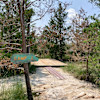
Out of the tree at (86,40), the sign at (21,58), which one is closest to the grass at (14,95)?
the sign at (21,58)

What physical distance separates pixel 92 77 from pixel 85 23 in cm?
301

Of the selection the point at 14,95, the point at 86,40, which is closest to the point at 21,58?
the point at 14,95

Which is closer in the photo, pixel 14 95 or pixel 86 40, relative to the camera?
pixel 14 95

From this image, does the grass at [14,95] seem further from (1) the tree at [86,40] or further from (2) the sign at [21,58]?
(1) the tree at [86,40]

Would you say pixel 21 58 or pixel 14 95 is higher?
pixel 21 58

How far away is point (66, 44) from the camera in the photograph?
1513 centimetres

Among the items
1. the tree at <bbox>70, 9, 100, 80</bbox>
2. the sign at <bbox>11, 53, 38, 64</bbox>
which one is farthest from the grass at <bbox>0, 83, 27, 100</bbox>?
the tree at <bbox>70, 9, 100, 80</bbox>

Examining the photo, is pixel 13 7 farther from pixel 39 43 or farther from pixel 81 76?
pixel 81 76

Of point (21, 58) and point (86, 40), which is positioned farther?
point (86, 40)

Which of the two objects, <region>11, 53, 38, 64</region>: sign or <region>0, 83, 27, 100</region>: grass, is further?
<region>0, 83, 27, 100</region>: grass

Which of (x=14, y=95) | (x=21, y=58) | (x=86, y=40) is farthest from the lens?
(x=86, y=40)

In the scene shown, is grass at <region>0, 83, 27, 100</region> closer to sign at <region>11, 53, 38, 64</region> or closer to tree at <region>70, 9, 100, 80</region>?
sign at <region>11, 53, 38, 64</region>

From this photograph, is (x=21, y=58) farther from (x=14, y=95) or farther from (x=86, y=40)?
(x=86, y=40)

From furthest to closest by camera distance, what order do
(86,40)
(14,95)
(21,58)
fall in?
(86,40)
(14,95)
(21,58)
